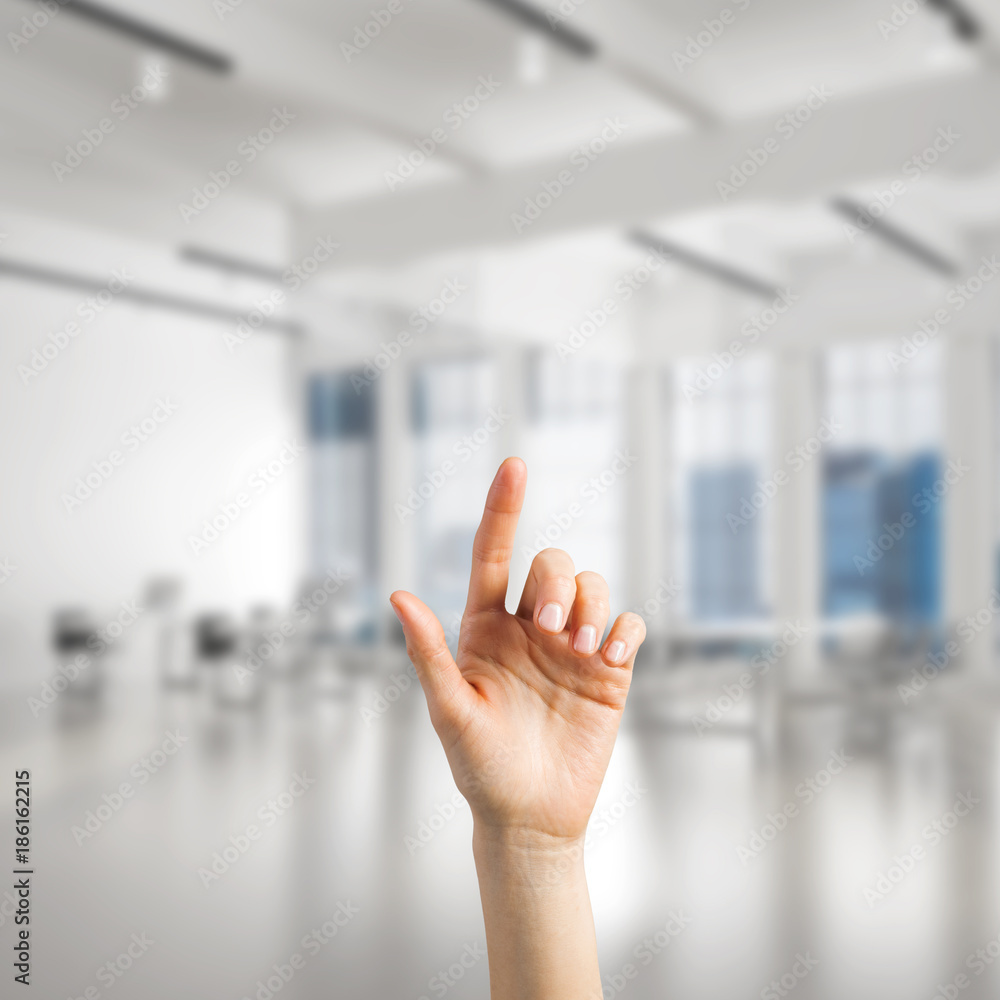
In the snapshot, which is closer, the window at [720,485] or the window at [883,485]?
the window at [883,485]

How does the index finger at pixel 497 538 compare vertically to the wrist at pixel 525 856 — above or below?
above

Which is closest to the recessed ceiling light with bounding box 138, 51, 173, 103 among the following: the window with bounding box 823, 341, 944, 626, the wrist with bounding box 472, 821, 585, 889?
the window with bounding box 823, 341, 944, 626

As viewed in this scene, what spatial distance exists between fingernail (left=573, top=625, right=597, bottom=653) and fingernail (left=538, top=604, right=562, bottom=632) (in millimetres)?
44

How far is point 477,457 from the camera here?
10.2ft

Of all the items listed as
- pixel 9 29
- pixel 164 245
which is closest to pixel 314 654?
pixel 164 245

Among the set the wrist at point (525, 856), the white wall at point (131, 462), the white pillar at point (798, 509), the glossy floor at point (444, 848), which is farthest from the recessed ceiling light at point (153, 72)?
the wrist at point (525, 856)

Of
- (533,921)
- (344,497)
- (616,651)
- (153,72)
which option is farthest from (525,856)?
(153,72)

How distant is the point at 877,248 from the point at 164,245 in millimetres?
2025

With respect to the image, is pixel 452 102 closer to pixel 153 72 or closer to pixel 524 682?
pixel 153 72

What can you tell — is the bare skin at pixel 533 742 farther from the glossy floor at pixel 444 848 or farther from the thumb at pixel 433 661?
the glossy floor at pixel 444 848

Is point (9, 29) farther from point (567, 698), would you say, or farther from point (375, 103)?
point (567, 698)

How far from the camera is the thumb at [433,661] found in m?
0.77

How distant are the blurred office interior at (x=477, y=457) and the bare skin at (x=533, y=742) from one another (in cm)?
183

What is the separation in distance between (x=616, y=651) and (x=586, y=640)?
0.03 metres
